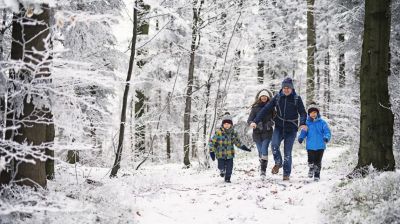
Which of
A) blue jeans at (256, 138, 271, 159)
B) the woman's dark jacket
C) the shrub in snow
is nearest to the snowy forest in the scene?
the shrub in snow

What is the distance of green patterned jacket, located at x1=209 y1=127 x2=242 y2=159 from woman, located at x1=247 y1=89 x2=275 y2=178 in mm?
619

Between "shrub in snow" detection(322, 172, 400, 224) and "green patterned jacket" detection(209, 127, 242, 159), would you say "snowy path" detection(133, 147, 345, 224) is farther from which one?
"green patterned jacket" detection(209, 127, 242, 159)

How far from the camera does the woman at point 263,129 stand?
924cm

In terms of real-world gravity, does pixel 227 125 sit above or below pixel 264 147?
above

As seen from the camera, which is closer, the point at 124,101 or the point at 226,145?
the point at 124,101

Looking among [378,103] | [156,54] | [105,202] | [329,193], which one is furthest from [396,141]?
[156,54]

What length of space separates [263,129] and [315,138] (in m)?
1.46

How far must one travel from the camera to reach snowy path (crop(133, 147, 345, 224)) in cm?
633

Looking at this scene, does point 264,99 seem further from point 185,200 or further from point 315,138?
point 185,200

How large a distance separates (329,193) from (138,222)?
363 centimetres

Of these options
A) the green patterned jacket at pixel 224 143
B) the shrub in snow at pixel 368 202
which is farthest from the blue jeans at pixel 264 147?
the shrub in snow at pixel 368 202

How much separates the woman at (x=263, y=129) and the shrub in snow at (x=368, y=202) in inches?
105

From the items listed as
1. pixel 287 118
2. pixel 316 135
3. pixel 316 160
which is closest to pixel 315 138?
pixel 316 135

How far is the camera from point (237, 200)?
7371 millimetres
